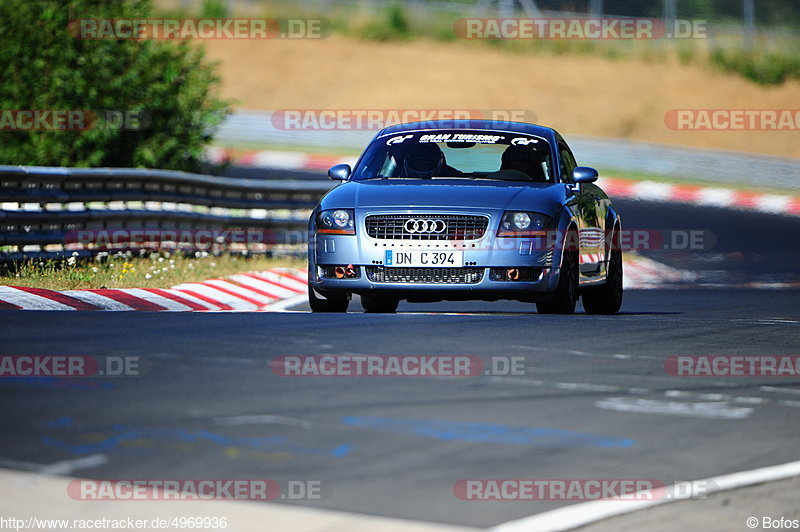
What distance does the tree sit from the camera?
2109 centimetres

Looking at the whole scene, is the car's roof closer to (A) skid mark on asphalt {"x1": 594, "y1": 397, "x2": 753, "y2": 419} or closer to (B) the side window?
(B) the side window

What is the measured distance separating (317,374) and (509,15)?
39.7m

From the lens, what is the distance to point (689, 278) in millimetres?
20859

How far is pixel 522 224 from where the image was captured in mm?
11172

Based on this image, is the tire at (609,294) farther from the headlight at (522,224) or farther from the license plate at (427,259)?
the license plate at (427,259)

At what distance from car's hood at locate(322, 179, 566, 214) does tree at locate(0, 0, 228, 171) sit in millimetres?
10323

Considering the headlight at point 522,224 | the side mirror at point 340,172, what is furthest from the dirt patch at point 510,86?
the headlight at point 522,224

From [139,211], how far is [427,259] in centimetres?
643

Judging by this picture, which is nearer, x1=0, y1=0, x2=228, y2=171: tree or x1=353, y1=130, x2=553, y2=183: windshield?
x1=353, y1=130, x2=553, y2=183: windshield

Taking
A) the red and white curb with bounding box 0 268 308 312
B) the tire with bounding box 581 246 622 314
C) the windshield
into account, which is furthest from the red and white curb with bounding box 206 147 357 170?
the windshield

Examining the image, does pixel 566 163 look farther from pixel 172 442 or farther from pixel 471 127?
pixel 172 442

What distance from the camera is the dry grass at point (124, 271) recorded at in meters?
13.8

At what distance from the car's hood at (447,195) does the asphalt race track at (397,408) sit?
0.96 metres

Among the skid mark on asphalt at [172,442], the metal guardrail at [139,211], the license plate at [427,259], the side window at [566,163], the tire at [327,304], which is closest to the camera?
the skid mark on asphalt at [172,442]
